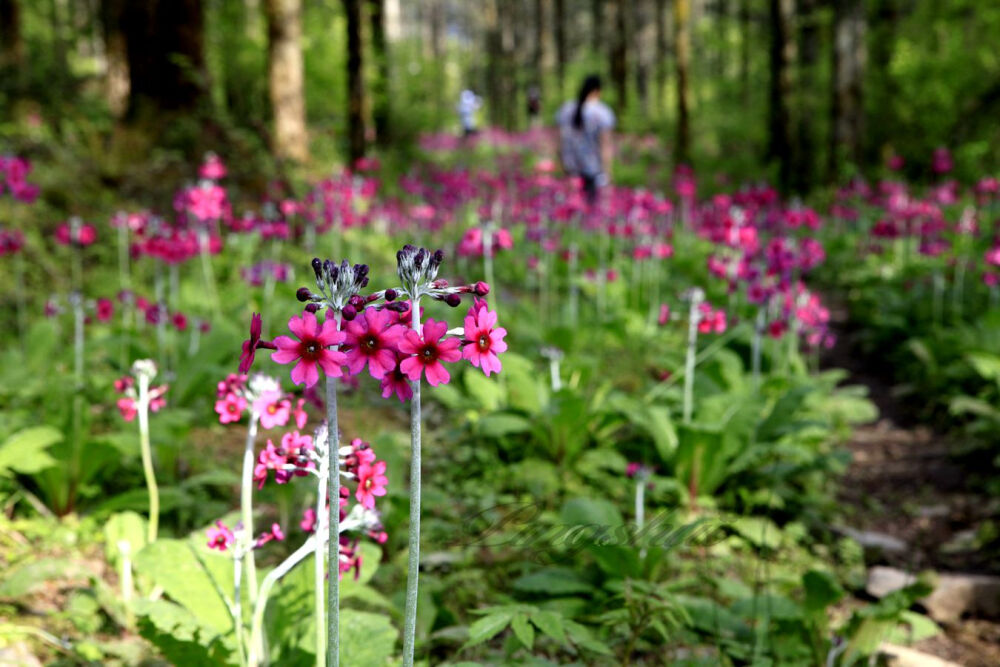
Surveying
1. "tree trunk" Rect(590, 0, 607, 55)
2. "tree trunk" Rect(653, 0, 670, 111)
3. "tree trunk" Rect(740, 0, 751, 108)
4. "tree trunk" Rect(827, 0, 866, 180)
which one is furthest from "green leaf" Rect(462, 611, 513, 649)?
"tree trunk" Rect(590, 0, 607, 55)

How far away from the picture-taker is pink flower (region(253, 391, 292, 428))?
1755mm

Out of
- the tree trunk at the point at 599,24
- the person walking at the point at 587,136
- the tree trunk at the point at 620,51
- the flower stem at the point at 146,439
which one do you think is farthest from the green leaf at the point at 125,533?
the tree trunk at the point at 599,24

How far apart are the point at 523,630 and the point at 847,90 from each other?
12662 millimetres

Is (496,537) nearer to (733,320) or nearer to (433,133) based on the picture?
(733,320)

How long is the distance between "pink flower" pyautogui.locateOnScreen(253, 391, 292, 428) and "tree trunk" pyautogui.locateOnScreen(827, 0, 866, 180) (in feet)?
40.9

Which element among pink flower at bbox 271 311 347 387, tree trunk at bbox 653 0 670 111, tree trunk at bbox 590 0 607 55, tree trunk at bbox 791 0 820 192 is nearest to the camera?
pink flower at bbox 271 311 347 387

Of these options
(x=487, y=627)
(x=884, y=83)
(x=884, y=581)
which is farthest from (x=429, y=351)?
(x=884, y=83)

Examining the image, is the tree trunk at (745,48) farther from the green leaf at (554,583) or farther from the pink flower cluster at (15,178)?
the green leaf at (554,583)

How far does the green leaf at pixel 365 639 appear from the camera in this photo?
1.87 m

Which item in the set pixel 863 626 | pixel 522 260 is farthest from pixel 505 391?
pixel 522 260

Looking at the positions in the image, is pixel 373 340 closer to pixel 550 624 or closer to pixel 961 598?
pixel 550 624

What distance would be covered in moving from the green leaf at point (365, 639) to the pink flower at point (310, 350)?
93 centimetres

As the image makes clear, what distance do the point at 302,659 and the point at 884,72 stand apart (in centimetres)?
1729

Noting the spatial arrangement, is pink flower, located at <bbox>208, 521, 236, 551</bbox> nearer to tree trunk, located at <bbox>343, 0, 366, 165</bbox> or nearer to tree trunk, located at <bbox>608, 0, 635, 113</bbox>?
tree trunk, located at <bbox>343, 0, 366, 165</bbox>
